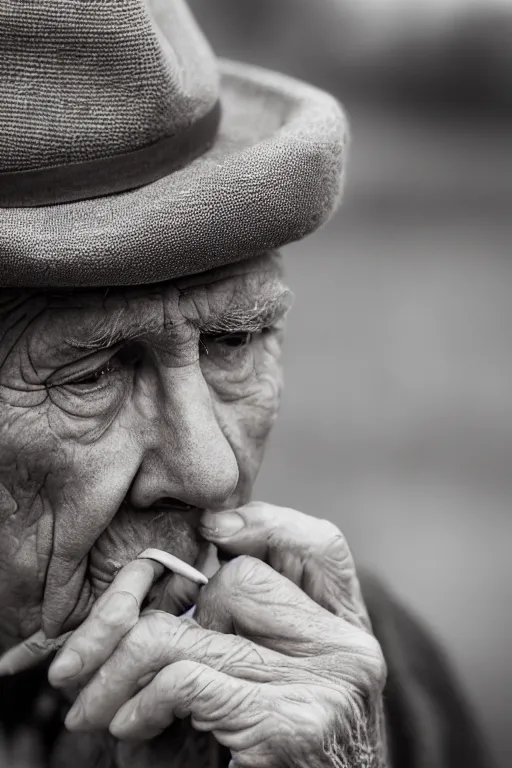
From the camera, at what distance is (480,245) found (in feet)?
8.10

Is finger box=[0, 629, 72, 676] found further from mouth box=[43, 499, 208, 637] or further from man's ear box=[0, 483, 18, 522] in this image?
man's ear box=[0, 483, 18, 522]

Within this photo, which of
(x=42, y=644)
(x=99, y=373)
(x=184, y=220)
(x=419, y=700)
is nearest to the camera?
(x=184, y=220)

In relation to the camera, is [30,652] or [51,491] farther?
[30,652]

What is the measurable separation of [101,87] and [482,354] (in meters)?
1.43

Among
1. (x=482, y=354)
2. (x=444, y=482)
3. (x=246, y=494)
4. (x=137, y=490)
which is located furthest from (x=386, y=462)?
(x=137, y=490)

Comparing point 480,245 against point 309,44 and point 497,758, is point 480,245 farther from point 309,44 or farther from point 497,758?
point 497,758

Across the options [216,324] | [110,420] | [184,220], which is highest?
[184,220]

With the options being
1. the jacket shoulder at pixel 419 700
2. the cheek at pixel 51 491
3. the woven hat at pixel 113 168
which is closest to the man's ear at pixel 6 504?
the cheek at pixel 51 491

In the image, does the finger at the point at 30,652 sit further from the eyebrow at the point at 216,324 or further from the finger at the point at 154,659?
the eyebrow at the point at 216,324

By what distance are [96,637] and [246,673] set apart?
0.46 feet

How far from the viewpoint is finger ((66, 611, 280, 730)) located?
3.29ft

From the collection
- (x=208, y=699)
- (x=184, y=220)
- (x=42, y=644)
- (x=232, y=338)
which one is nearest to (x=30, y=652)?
(x=42, y=644)

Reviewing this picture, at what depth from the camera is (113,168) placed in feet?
3.12

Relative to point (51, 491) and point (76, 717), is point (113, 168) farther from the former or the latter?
point (76, 717)
